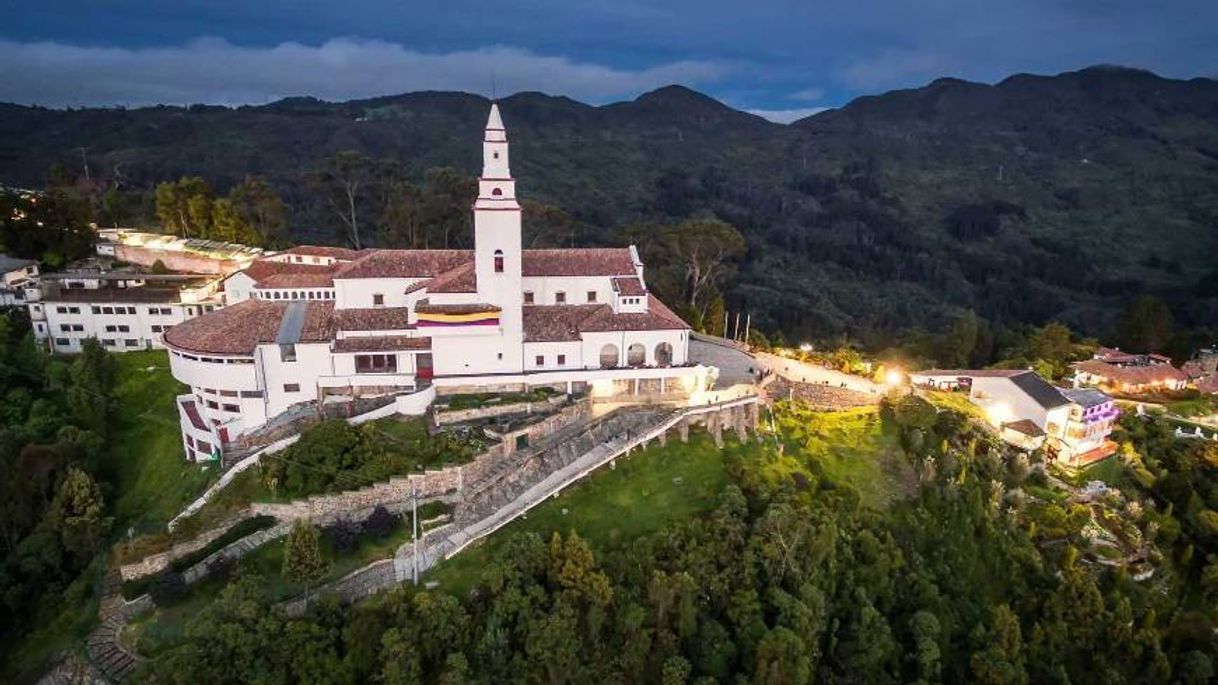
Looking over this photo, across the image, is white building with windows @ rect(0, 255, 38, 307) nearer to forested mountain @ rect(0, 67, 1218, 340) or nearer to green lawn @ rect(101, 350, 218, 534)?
green lawn @ rect(101, 350, 218, 534)

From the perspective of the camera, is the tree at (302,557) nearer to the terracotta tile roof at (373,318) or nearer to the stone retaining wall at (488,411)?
the stone retaining wall at (488,411)

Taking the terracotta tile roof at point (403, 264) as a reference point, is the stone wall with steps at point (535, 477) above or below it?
below

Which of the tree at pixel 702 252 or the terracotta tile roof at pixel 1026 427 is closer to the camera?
the terracotta tile roof at pixel 1026 427

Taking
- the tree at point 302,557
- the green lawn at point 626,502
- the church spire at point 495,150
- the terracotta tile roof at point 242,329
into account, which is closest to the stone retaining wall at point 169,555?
the tree at point 302,557

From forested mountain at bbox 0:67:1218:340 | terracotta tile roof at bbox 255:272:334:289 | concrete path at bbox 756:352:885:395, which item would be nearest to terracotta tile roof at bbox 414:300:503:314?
terracotta tile roof at bbox 255:272:334:289

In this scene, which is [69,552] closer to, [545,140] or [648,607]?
[648,607]

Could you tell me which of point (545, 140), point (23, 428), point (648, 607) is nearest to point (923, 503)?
point (648, 607)
